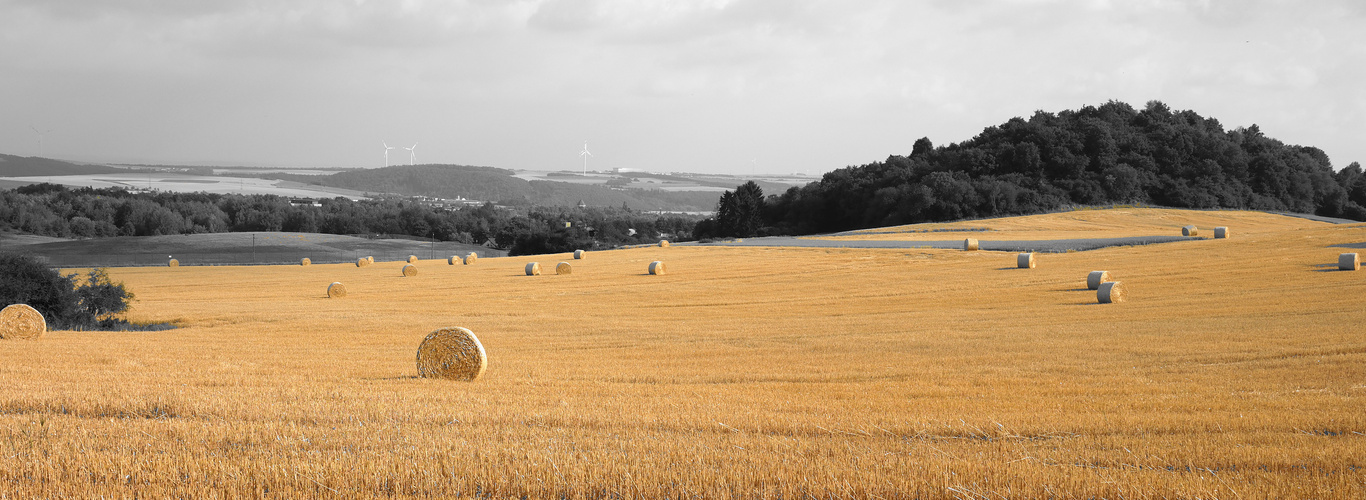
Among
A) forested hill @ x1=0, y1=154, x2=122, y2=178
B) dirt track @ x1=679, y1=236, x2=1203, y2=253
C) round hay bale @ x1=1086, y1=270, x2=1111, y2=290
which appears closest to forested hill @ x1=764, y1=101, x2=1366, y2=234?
dirt track @ x1=679, y1=236, x2=1203, y2=253

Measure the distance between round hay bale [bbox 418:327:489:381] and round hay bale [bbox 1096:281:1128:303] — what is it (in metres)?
17.6

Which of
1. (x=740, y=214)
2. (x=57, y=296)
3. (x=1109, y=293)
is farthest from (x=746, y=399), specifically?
(x=740, y=214)

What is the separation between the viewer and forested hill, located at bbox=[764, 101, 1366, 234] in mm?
89206

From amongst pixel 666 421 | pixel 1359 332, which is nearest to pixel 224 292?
pixel 666 421

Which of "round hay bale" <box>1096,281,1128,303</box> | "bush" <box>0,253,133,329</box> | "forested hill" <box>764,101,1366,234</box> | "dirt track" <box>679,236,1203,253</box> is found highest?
"forested hill" <box>764,101,1366,234</box>

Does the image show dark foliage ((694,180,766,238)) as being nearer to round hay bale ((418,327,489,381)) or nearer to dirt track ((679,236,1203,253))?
dirt track ((679,236,1203,253))

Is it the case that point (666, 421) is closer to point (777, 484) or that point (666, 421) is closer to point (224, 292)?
point (777, 484)

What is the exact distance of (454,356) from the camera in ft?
48.4

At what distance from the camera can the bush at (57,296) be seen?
29.7 meters

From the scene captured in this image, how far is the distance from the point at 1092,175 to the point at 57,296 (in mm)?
88483

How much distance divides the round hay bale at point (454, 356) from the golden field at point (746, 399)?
438mm

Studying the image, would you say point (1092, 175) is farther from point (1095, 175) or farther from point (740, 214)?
point (740, 214)

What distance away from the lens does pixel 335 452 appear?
735 centimetres

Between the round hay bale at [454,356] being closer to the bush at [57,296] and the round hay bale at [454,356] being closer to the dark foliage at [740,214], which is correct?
the bush at [57,296]
